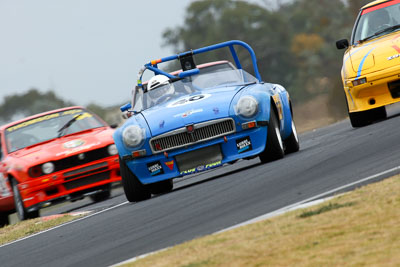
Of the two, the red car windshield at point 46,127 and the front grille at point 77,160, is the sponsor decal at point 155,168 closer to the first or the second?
the front grille at point 77,160

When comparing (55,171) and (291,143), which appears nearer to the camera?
(291,143)

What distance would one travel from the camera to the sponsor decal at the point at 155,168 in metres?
9.20

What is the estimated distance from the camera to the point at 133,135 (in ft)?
30.2

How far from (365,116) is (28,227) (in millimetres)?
4726

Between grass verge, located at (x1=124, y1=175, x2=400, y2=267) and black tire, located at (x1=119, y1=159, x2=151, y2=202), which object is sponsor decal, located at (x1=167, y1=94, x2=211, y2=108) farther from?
grass verge, located at (x1=124, y1=175, x2=400, y2=267)

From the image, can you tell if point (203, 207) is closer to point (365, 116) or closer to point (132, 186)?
point (132, 186)

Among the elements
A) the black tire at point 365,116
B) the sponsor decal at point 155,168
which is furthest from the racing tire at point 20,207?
the black tire at point 365,116

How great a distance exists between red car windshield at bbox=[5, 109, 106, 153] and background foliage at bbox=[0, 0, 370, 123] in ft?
37.7

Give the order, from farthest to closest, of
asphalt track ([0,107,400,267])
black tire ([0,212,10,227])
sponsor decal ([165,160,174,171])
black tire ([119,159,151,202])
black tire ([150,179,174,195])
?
black tire ([0,212,10,227])
black tire ([150,179,174,195])
black tire ([119,159,151,202])
sponsor decal ([165,160,174,171])
asphalt track ([0,107,400,267])

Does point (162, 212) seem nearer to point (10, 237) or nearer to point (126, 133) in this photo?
point (126, 133)

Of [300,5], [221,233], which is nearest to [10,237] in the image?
[221,233]

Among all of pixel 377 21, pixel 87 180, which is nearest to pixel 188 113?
pixel 87 180

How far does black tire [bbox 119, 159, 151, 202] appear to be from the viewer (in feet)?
30.9

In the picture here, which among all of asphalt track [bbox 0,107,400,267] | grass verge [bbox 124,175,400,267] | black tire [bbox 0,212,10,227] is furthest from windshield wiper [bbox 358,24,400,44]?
grass verge [bbox 124,175,400,267]
